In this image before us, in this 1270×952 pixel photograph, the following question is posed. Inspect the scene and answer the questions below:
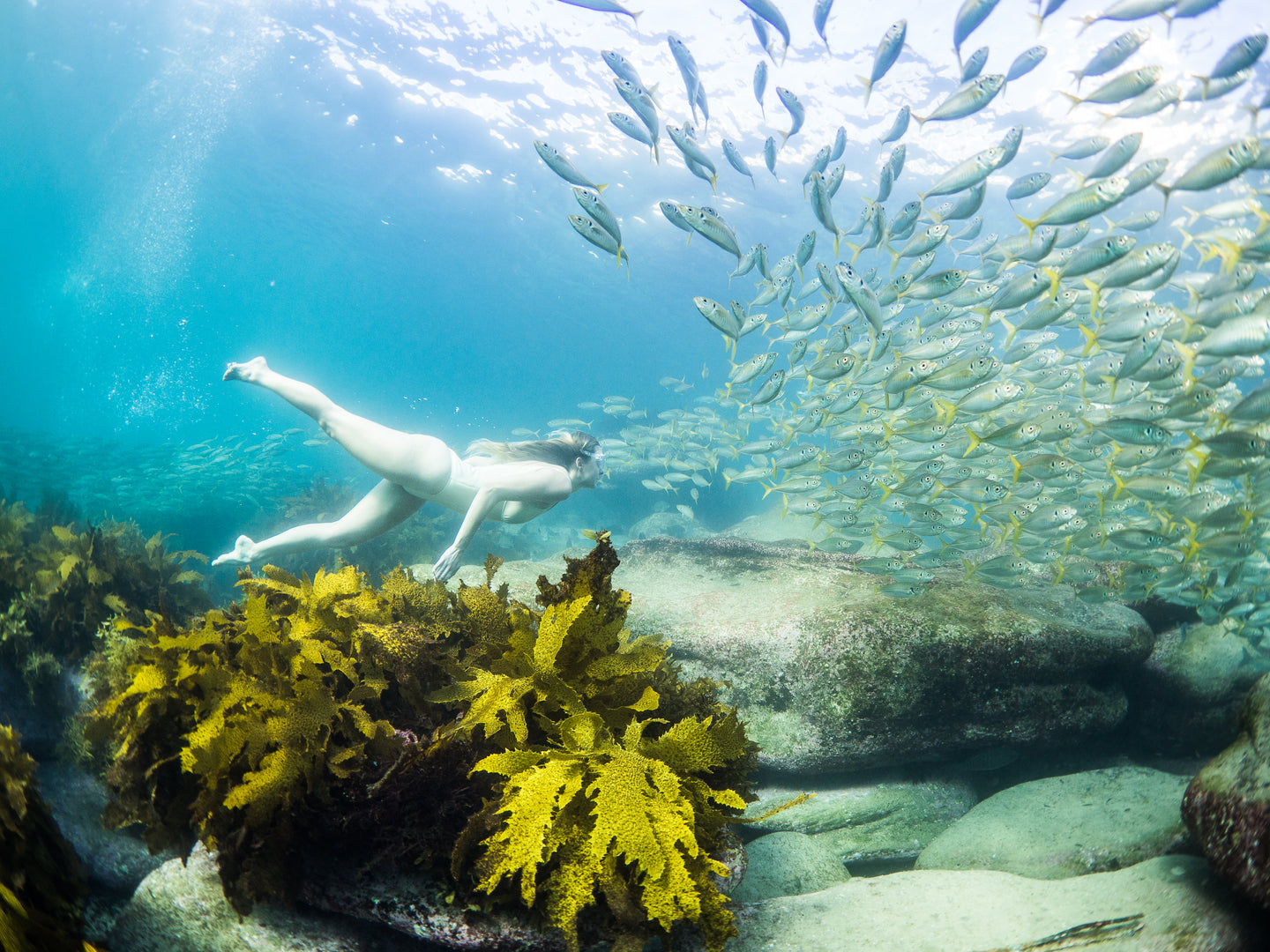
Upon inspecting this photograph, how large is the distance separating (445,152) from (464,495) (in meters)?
29.9

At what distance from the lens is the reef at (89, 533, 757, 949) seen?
5.10 feet

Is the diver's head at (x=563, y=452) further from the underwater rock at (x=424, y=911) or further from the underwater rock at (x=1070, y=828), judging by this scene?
the underwater rock at (x=1070, y=828)

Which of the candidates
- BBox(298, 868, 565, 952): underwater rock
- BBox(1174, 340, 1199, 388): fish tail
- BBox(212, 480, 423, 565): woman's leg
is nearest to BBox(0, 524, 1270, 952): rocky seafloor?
BBox(298, 868, 565, 952): underwater rock

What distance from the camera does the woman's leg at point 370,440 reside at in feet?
12.2

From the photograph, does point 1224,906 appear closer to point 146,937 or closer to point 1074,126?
point 146,937

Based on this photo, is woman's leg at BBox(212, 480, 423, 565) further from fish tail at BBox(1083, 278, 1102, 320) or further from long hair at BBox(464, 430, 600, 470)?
fish tail at BBox(1083, 278, 1102, 320)

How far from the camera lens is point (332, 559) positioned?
28.2 ft

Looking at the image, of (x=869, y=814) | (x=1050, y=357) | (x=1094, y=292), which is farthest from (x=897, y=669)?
(x=1050, y=357)

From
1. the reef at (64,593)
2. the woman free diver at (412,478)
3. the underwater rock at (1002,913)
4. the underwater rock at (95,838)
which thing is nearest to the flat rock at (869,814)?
the underwater rock at (1002,913)

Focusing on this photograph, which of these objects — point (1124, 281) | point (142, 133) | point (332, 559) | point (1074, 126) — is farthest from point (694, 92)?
point (142, 133)

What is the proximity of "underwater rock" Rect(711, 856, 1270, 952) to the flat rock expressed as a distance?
120 cm

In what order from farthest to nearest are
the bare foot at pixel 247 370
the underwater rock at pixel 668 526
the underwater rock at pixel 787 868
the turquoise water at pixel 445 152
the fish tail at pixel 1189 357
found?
1. the underwater rock at pixel 668 526
2. the turquoise water at pixel 445 152
3. the fish tail at pixel 1189 357
4. the bare foot at pixel 247 370
5. the underwater rock at pixel 787 868

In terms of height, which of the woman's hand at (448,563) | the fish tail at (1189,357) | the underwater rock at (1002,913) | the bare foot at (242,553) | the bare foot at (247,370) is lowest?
the underwater rock at (1002,913)

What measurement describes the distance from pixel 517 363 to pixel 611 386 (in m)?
17.0
